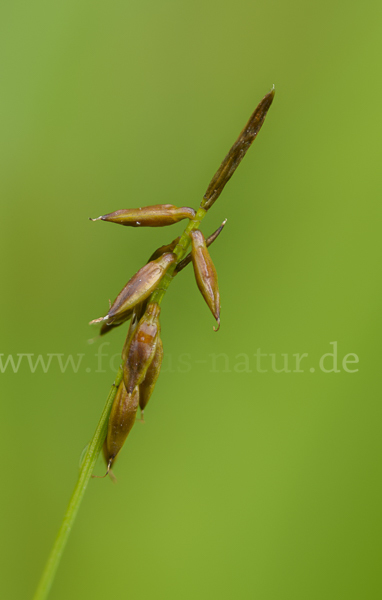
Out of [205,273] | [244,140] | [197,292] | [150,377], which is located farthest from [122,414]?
[197,292]

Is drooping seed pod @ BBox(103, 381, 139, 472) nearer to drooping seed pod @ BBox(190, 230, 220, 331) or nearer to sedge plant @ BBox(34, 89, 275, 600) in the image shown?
sedge plant @ BBox(34, 89, 275, 600)

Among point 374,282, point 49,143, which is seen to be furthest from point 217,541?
point 49,143

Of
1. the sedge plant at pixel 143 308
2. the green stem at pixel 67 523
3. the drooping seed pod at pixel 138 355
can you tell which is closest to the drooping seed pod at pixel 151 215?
the sedge plant at pixel 143 308

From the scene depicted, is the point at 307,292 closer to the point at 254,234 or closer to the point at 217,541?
the point at 254,234

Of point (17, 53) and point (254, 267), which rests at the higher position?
point (17, 53)

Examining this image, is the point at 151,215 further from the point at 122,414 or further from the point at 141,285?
the point at 122,414

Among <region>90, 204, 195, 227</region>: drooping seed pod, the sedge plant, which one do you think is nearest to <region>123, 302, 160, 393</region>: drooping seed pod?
the sedge plant

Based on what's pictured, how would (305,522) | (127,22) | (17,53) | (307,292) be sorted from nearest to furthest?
(305,522) → (307,292) → (17,53) → (127,22)
